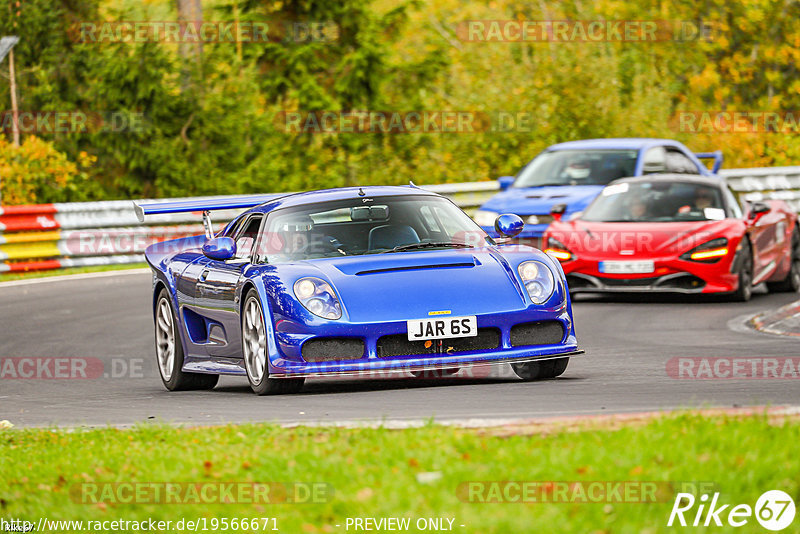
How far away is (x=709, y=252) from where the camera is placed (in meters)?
15.9

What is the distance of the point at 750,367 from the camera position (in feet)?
33.9

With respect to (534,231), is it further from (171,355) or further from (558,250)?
(171,355)

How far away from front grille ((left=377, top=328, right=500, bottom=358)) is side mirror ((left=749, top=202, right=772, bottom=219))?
26.6ft

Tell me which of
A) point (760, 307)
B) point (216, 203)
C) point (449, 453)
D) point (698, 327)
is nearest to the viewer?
point (449, 453)

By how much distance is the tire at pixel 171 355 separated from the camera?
449 inches

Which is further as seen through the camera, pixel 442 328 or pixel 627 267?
pixel 627 267

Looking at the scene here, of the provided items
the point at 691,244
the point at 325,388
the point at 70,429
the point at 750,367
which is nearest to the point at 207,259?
the point at 325,388

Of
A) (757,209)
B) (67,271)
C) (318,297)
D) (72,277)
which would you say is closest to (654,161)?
(757,209)

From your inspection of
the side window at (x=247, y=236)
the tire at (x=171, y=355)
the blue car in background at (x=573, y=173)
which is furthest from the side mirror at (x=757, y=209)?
the tire at (x=171, y=355)

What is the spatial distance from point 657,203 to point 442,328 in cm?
833

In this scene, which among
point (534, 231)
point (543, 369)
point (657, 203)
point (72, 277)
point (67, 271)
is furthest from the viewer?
point (67, 271)

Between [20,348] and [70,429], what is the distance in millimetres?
6083

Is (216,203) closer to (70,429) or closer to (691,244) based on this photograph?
(70,429)

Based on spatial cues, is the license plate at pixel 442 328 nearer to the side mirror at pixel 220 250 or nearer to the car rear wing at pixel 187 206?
the side mirror at pixel 220 250
